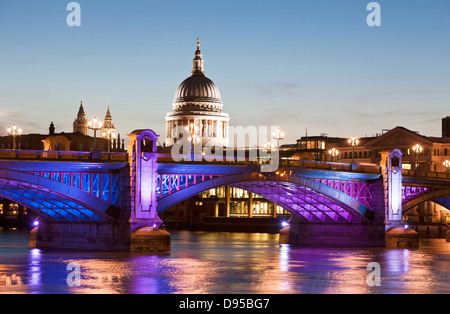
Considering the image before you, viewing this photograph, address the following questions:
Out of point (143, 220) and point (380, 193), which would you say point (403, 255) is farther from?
point (143, 220)

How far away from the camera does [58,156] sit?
63.5 metres

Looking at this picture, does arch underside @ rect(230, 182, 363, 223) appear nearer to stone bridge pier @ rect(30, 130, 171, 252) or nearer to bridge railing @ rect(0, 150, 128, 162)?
stone bridge pier @ rect(30, 130, 171, 252)

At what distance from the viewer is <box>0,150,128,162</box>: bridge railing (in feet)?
204

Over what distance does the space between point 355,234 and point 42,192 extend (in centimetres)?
3318

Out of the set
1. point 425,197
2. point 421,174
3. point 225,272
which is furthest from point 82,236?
point 425,197

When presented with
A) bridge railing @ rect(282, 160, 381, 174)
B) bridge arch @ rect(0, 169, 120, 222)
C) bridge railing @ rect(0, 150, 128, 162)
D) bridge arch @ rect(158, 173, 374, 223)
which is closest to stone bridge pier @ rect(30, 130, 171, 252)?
bridge arch @ rect(0, 169, 120, 222)

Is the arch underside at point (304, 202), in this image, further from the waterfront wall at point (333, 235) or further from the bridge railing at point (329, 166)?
the bridge railing at point (329, 166)

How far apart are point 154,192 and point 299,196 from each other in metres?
20.7

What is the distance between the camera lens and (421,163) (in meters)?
136

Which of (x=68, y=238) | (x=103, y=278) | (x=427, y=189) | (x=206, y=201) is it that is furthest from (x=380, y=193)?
(x=206, y=201)

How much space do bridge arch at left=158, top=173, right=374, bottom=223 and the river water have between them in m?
5.55

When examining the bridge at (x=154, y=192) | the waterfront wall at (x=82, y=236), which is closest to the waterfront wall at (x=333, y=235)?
the bridge at (x=154, y=192)

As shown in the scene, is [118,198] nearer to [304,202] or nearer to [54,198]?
[54,198]
